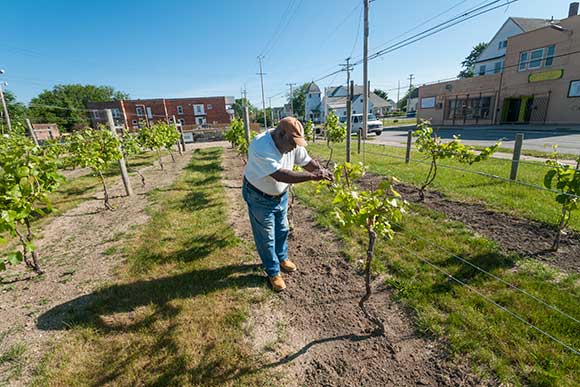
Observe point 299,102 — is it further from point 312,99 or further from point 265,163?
point 265,163

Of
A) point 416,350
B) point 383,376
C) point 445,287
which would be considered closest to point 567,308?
Answer: point 445,287

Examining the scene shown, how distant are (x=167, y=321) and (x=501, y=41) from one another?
43.4 m

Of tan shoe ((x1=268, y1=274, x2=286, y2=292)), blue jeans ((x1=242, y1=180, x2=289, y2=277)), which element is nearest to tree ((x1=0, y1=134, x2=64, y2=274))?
blue jeans ((x1=242, y1=180, x2=289, y2=277))

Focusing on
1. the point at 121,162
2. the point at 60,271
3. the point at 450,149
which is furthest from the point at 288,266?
the point at 121,162

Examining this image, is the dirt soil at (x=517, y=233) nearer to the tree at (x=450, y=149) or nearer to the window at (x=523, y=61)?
the tree at (x=450, y=149)

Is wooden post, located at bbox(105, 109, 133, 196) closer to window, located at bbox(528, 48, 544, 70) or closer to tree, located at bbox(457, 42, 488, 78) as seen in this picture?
window, located at bbox(528, 48, 544, 70)

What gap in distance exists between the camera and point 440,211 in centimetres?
491

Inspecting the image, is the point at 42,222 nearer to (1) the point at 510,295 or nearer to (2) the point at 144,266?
(2) the point at 144,266

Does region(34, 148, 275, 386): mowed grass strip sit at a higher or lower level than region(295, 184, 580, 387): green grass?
lower

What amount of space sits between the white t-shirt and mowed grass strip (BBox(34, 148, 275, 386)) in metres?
1.27

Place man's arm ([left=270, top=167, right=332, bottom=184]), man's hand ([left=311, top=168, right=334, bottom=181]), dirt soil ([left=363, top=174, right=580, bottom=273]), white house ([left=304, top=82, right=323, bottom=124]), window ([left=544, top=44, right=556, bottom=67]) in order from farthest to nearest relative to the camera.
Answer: white house ([left=304, top=82, right=323, bottom=124]), window ([left=544, top=44, right=556, bottom=67]), dirt soil ([left=363, top=174, right=580, bottom=273]), man's hand ([left=311, top=168, right=334, bottom=181]), man's arm ([left=270, top=167, right=332, bottom=184])

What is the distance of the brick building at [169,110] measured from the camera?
4625 cm

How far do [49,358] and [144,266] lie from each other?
1439 millimetres

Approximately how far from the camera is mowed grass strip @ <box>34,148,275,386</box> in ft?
6.86
